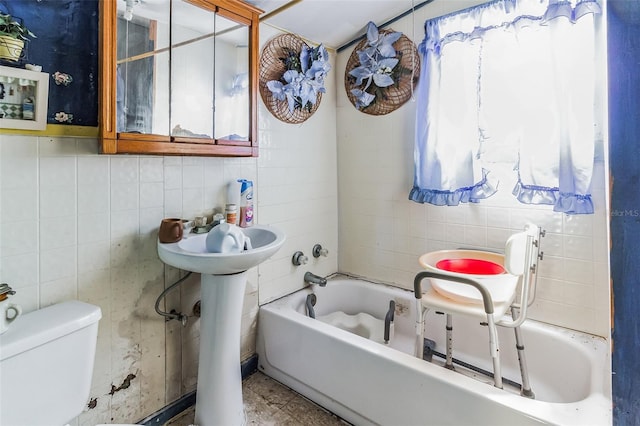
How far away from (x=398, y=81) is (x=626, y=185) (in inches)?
72.7

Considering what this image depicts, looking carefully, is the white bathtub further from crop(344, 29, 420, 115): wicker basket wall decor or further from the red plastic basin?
crop(344, 29, 420, 115): wicker basket wall decor

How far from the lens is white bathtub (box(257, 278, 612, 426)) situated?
119 centimetres

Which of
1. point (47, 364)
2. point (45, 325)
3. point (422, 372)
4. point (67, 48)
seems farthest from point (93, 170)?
point (422, 372)

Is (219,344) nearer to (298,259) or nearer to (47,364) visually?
(47,364)

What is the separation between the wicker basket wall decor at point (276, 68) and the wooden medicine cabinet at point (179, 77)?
20 centimetres

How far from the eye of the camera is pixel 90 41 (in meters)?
1.25

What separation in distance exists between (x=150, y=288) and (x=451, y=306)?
131 cm

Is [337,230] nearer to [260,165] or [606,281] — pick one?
[260,165]

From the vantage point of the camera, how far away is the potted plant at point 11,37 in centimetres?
104

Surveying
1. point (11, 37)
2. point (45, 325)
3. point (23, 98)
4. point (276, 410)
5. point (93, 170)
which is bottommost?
point (276, 410)

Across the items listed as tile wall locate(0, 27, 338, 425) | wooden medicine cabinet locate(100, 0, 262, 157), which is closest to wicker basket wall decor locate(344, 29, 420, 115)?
tile wall locate(0, 27, 338, 425)

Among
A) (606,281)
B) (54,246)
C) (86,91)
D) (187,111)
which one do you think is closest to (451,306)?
(606,281)

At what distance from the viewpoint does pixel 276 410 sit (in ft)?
5.53

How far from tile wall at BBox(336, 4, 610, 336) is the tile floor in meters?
0.93
